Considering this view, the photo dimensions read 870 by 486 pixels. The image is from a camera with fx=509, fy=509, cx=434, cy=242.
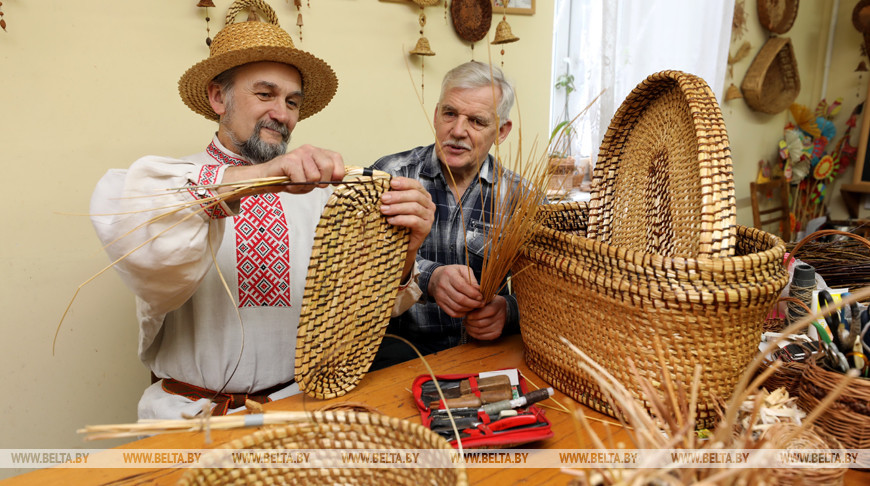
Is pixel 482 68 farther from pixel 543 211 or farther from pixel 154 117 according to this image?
pixel 154 117

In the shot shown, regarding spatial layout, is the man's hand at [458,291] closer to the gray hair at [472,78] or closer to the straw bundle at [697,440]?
the straw bundle at [697,440]

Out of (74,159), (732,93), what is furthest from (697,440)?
(732,93)

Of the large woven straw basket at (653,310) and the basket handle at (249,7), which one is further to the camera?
the basket handle at (249,7)

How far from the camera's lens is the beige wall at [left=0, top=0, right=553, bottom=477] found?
1.80 metres

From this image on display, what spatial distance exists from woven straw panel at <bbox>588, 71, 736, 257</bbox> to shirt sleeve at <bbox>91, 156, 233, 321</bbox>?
914 millimetres

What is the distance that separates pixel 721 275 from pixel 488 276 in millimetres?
578

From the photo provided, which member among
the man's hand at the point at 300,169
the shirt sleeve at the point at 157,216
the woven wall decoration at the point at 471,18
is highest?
the woven wall decoration at the point at 471,18

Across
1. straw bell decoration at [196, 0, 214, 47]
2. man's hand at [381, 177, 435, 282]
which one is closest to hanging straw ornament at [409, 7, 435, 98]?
straw bell decoration at [196, 0, 214, 47]

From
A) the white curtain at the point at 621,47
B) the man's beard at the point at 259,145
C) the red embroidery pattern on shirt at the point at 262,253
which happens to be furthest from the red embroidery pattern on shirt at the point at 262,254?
the white curtain at the point at 621,47

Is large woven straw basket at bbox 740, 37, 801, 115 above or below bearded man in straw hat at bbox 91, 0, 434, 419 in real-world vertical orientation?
above

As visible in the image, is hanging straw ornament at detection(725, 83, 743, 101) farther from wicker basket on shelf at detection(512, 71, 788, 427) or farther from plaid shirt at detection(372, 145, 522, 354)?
wicker basket on shelf at detection(512, 71, 788, 427)

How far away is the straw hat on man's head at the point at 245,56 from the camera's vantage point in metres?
1.62

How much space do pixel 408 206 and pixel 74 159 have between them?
1540mm

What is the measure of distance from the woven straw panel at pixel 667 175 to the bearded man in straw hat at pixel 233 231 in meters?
0.49
